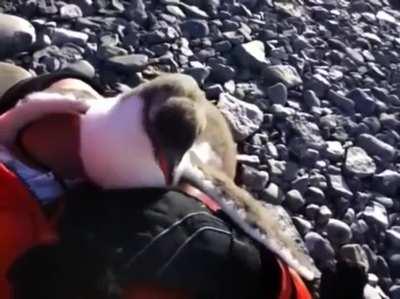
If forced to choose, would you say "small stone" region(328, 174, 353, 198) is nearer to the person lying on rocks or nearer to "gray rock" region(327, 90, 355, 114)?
"gray rock" region(327, 90, 355, 114)

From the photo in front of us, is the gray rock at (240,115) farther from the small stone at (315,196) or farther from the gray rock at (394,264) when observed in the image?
the gray rock at (394,264)

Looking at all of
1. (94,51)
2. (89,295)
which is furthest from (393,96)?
(89,295)

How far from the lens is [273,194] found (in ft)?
9.45

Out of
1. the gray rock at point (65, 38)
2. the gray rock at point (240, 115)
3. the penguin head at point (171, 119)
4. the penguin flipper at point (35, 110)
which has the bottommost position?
the gray rock at point (240, 115)

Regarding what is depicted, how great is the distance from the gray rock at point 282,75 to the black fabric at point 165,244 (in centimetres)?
138

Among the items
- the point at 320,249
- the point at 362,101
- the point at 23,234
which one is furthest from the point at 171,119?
the point at 362,101

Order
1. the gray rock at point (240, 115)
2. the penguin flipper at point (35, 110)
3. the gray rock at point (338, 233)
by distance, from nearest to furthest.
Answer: the penguin flipper at point (35, 110)
the gray rock at point (338, 233)
the gray rock at point (240, 115)

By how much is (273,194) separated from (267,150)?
205 mm

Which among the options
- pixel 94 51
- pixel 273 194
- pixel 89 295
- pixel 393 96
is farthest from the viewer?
pixel 393 96

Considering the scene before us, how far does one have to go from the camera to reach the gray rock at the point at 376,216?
9.61ft

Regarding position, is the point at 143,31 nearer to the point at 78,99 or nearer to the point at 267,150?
the point at 267,150

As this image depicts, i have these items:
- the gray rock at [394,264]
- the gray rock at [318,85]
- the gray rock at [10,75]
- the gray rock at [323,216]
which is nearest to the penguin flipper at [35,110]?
the gray rock at [10,75]

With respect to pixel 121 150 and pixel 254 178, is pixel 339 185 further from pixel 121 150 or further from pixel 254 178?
pixel 121 150

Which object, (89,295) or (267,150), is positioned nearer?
(89,295)
